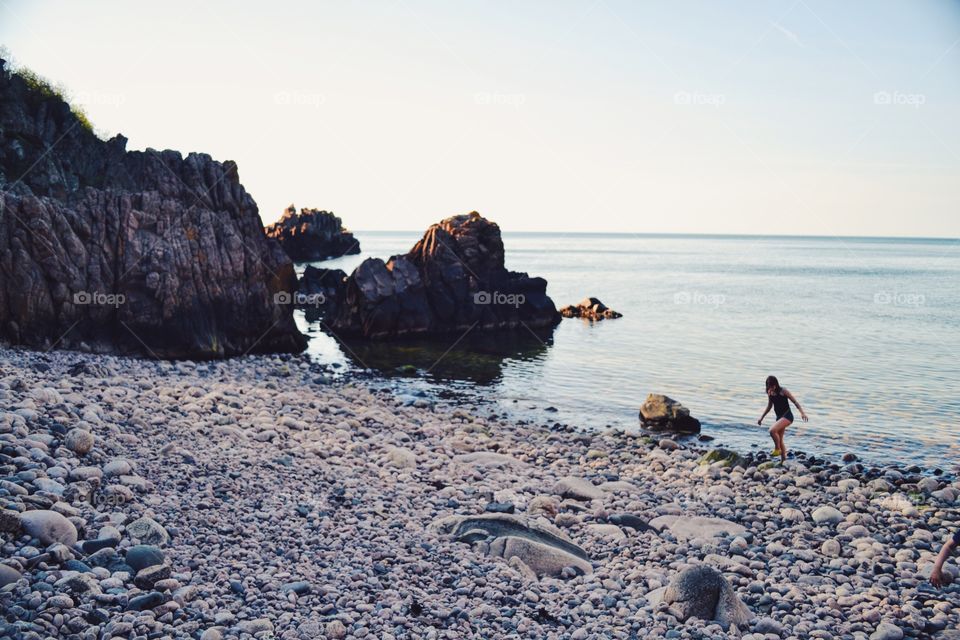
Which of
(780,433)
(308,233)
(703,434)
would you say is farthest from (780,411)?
(308,233)

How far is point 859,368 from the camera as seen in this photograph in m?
33.8

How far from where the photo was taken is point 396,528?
38.6 ft

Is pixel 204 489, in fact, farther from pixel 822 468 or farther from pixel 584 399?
pixel 584 399

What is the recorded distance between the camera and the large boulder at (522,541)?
1075cm

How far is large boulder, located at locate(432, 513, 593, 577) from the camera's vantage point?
1075 centimetres

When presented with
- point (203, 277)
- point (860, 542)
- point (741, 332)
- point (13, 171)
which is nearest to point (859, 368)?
point (741, 332)
